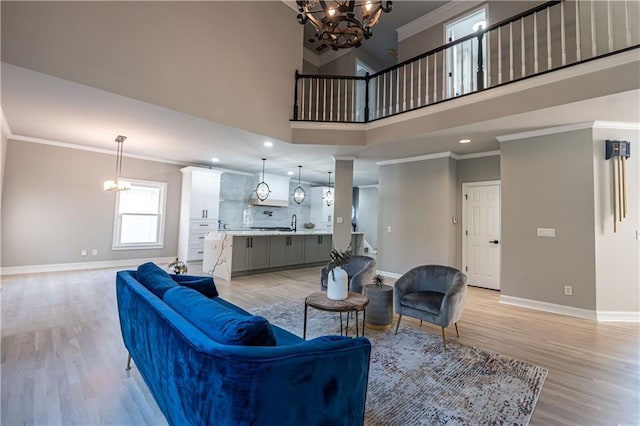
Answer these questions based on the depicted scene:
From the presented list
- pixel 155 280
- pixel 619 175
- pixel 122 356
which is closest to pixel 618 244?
pixel 619 175

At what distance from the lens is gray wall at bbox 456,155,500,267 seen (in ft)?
18.5

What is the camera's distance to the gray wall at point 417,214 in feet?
18.9

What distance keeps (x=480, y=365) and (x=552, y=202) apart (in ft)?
10.3

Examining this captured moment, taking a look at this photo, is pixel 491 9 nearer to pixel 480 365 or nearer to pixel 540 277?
pixel 540 277

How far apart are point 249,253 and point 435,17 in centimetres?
631

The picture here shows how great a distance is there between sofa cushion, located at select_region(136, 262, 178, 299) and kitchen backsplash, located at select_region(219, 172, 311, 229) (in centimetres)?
638

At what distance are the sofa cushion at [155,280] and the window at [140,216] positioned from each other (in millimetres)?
5534

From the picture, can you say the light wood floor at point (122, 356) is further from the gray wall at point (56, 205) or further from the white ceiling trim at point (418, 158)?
the white ceiling trim at point (418, 158)

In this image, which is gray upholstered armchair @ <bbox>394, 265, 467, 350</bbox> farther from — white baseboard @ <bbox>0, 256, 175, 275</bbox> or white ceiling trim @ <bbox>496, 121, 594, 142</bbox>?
white baseboard @ <bbox>0, 256, 175, 275</bbox>

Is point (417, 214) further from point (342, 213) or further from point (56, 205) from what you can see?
point (56, 205)

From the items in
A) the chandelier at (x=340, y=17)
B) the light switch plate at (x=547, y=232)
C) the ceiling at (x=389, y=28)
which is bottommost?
the light switch plate at (x=547, y=232)

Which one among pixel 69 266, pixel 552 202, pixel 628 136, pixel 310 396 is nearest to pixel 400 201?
pixel 552 202

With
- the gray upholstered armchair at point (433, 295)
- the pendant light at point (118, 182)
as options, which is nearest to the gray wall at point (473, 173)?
the gray upholstered armchair at point (433, 295)

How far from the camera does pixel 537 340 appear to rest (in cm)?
317
